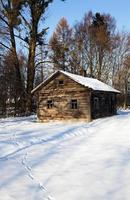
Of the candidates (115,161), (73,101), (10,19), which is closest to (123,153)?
(115,161)

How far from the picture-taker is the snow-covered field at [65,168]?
977cm

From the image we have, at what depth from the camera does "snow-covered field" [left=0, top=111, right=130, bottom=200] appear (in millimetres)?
9773

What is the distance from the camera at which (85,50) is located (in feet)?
178

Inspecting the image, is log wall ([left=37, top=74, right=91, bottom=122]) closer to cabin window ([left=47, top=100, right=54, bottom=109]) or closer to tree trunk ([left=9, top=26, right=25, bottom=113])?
cabin window ([left=47, top=100, right=54, bottom=109])

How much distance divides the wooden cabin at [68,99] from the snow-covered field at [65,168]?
1095cm

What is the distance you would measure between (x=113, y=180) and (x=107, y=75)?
159 ft

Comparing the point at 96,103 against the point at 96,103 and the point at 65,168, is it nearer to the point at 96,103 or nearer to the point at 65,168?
the point at 96,103

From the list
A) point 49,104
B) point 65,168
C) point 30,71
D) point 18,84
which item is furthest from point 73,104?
point 65,168

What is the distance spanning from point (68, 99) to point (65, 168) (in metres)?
→ 20.2

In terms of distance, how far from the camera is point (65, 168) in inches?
503

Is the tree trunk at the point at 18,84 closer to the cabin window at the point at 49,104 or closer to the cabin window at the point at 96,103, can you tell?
the cabin window at the point at 49,104

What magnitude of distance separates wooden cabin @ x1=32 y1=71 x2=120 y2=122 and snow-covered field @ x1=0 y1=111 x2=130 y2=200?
431 inches

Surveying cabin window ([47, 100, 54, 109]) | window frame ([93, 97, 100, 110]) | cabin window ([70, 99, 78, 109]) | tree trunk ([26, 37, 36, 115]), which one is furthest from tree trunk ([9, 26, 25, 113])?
window frame ([93, 97, 100, 110])

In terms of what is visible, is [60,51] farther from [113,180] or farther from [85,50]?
[113,180]
